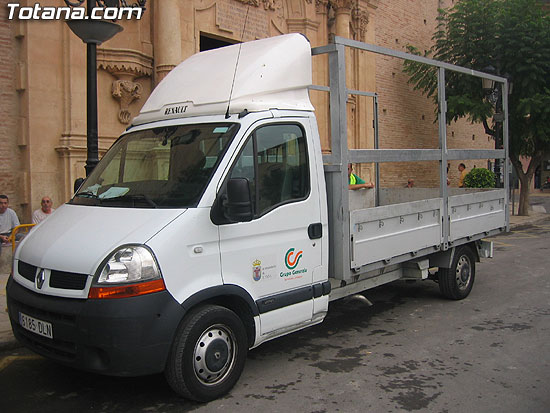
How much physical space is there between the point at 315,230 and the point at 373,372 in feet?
4.49

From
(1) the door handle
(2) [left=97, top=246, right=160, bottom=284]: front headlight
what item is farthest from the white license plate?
(1) the door handle

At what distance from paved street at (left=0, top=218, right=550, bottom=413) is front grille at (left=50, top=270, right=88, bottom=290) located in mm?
996

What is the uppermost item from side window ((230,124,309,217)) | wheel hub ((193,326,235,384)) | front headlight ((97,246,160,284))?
side window ((230,124,309,217))

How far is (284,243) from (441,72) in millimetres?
3691

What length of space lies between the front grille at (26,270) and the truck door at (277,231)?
1.47 metres

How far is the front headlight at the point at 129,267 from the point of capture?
3.76 meters

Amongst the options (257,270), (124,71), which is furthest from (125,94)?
(257,270)

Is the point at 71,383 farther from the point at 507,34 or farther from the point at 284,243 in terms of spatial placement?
the point at 507,34

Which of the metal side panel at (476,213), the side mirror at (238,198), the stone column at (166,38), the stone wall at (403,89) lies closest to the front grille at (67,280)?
the side mirror at (238,198)

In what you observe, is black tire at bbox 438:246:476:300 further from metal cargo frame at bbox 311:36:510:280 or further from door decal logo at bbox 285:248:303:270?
door decal logo at bbox 285:248:303:270

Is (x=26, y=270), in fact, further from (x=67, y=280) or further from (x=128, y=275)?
(x=128, y=275)

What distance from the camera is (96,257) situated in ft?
12.4

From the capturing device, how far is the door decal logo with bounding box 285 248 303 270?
4.71 metres

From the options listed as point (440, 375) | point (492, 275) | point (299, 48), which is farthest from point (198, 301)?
point (492, 275)
